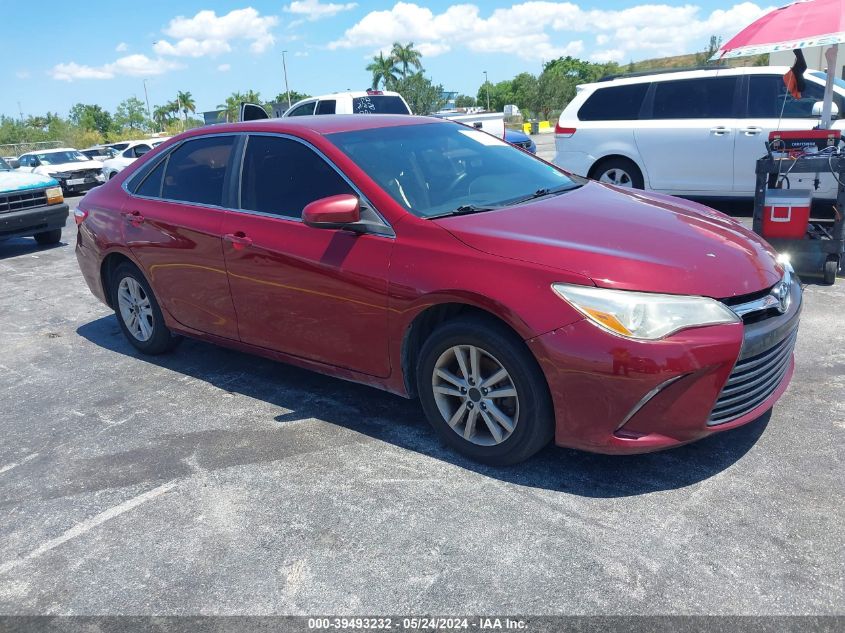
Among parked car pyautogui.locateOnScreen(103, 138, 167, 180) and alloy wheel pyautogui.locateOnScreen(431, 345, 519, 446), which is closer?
alloy wheel pyautogui.locateOnScreen(431, 345, 519, 446)

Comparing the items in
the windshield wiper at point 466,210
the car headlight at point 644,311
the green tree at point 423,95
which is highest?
the green tree at point 423,95

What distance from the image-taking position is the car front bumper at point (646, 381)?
2.84 meters

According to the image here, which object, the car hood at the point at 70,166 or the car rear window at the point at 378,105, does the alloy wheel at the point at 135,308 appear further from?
the car hood at the point at 70,166

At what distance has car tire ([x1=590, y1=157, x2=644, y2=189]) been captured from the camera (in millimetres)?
9461

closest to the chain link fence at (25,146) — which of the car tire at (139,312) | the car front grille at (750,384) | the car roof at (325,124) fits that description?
the car tire at (139,312)

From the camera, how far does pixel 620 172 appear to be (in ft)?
31.2

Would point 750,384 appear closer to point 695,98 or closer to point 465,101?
point 695,98

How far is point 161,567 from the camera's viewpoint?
284 cm

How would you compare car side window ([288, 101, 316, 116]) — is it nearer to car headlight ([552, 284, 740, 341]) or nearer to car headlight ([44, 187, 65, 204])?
car headlight ([44, 187, 65, 204])

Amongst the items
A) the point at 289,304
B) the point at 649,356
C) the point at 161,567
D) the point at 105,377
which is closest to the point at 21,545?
the point at 161,567

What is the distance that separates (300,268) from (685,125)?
6.81 m

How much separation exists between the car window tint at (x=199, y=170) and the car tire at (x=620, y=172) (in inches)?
244

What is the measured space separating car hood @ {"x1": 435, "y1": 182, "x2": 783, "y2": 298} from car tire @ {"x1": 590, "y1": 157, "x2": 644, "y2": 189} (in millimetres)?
Result: 5844

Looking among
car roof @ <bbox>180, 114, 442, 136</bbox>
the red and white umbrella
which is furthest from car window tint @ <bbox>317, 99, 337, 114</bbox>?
car roof @ <bbox>180, 114, 442, 136</bbox>
